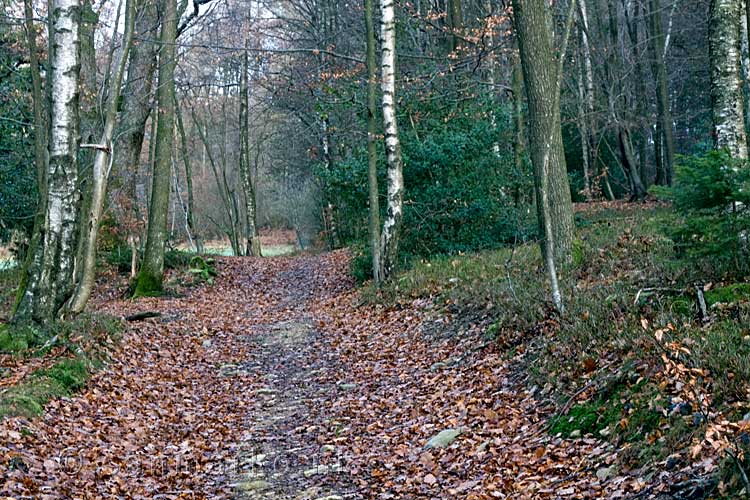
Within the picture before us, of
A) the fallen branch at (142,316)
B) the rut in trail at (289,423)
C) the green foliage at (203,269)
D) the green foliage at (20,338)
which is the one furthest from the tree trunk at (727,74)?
the green foliage at (203,269)

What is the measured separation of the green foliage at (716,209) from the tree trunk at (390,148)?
8121 millimetres

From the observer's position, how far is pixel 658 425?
235 inches

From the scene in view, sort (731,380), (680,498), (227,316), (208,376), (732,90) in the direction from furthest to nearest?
(227,316) → (208,376) → (732,90) → (731,380) → (680,498)

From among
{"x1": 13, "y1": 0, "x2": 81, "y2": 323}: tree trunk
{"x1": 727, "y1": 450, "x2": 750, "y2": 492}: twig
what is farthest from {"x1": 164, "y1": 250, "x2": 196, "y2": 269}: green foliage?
{"x1": 727, "y1": 450, "x2": 750, "y2": 492}: twig

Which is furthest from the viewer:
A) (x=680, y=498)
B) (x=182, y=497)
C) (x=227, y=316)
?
(x=227, y=316)

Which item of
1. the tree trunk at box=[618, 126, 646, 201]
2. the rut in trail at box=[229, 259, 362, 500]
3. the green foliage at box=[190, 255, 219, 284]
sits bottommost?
the rut in trail at box=[229, 259, 362, 500]

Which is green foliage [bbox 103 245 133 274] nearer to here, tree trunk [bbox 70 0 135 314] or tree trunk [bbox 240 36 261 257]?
tree trunk [bbox 70 0 135 314]

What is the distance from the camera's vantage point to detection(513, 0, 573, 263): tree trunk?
37.4ft

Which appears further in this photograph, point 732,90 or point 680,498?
point 732,90

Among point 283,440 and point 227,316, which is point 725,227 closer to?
point 283,440

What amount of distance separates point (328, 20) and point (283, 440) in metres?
25.4

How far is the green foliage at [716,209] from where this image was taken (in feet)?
26.3

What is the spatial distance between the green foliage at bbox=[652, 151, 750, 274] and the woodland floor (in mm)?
2473

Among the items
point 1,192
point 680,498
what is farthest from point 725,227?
point 1,192
